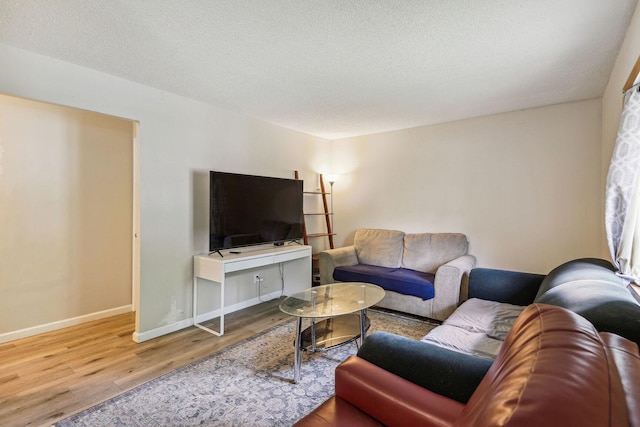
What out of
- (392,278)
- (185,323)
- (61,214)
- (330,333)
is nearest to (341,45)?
(330,333)

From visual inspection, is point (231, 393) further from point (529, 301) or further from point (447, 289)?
point (529, 301)

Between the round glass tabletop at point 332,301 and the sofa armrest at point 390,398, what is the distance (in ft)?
2.88

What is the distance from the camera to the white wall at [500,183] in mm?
3121

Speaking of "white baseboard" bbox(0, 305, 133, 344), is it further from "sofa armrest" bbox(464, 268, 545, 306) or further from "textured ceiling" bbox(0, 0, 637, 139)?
"sofa armrest" bbox(464, 268, 545, 306)

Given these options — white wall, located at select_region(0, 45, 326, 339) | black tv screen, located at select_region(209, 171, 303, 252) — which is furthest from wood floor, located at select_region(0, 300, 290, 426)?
black tv screen, located at select_region(209, 171, 303, 252)

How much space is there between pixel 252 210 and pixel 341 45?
1957mm

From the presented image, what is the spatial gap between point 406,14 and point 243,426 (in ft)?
8.10

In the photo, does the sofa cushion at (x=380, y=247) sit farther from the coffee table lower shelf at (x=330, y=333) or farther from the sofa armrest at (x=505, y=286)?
the coffee table lower shelf at (x=330, y=333)

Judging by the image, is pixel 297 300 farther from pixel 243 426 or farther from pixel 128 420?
pixel 128 420

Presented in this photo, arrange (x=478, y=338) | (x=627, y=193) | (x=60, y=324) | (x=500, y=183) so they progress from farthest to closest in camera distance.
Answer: (x=500, y=183), (x=60, y=324), (x=478, y=338), (x=627, y=193)

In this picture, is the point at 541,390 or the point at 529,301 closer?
the point at 541,390

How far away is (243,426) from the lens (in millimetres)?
1717

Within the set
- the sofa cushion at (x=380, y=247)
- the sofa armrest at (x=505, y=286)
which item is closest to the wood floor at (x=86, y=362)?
the sofa cushion at (x=380, y=247)

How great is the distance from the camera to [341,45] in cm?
204
